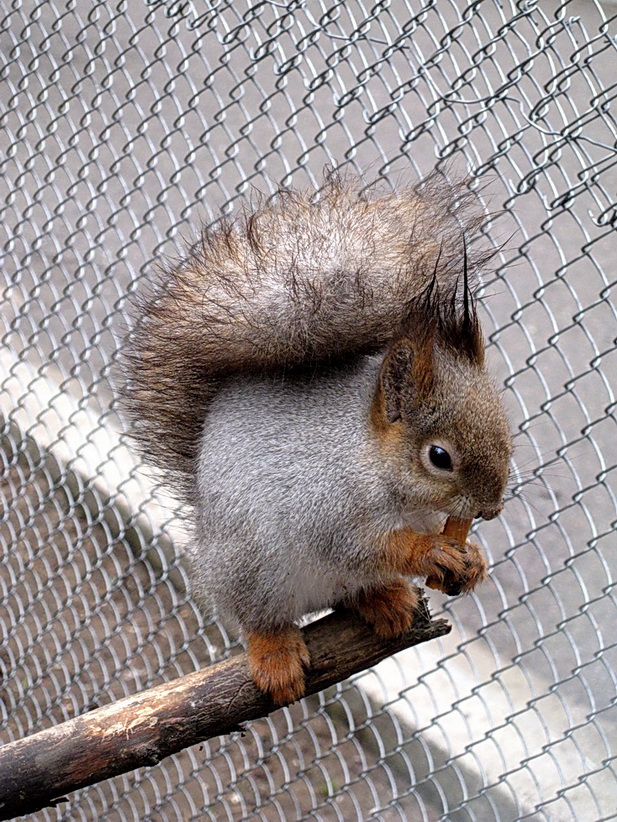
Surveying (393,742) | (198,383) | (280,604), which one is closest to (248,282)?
(198,383)

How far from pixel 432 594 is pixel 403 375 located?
166 cm

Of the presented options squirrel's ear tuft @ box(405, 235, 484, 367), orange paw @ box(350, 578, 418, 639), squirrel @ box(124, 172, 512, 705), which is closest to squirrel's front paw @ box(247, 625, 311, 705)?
squirrel @ box(124, 172, 512, 705)

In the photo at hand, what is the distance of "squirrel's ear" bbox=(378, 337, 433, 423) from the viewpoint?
1601 millimetres

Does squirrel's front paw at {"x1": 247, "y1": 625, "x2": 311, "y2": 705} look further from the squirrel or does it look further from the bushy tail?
the bushy tail

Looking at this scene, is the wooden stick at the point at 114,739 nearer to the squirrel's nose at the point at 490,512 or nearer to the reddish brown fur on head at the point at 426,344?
the squirrel's nose at the point at 490,512

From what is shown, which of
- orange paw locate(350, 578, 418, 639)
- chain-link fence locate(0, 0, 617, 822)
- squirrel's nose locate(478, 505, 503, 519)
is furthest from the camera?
chain-link fence locate(0, 0, 617, 822)

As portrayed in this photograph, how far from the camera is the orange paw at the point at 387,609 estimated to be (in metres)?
1.75

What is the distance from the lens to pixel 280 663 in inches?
70.0

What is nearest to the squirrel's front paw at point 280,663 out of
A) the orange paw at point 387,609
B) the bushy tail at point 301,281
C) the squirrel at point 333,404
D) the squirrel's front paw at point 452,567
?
the squirrel at point 333,404

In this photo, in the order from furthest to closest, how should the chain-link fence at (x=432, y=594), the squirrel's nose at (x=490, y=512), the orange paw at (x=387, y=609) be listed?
the chain-link fence at (x=432, y=594) < the orange paw at (x=387, y=609) < the squirrel's nose at (x=490, y=512)

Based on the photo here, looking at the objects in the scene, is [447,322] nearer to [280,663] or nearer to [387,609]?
[387,609]

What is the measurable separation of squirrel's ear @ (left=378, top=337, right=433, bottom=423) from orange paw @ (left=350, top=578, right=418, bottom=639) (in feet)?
1.10

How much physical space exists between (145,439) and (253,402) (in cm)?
33

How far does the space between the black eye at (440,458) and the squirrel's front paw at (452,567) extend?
0.13 meters
